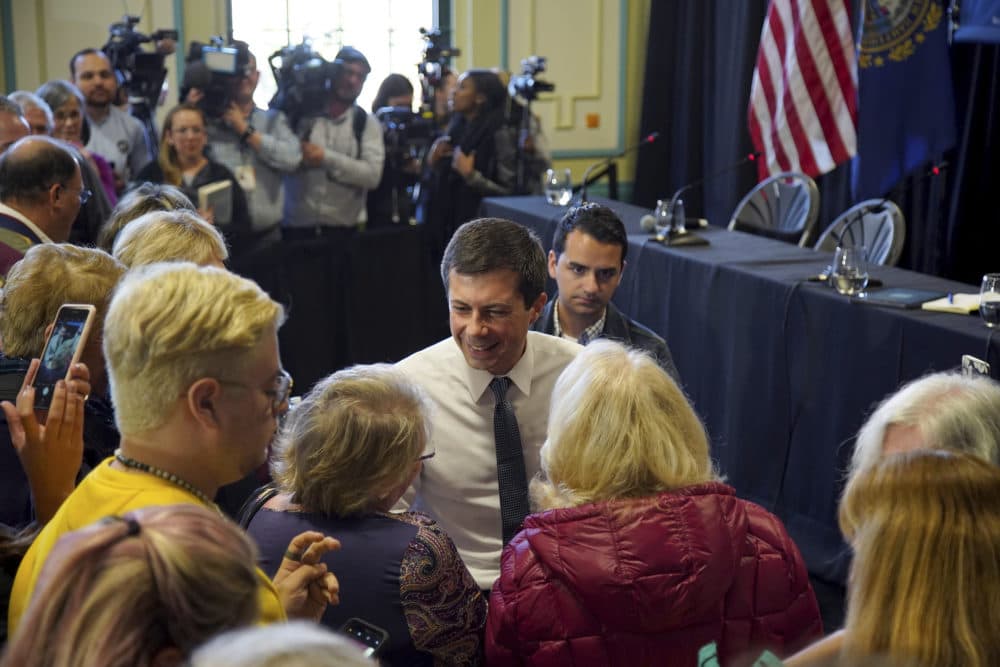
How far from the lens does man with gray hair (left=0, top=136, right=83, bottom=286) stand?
2.99 meters

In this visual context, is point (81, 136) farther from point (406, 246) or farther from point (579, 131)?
point (579, 131)

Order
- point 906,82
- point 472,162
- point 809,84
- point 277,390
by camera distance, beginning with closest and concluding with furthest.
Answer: point 277,390, point 906,82, point 809,84, point 472,162

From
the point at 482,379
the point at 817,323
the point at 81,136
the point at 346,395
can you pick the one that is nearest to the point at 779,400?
the point at 817,323

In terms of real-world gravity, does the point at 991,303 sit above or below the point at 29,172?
below

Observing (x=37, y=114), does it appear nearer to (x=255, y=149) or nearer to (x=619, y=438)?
(x=255, y=149)

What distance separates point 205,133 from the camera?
16.4 feet

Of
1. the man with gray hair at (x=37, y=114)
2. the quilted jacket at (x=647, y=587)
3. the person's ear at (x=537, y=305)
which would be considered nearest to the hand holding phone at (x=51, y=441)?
the quilted jacket at (x=647, y=587)

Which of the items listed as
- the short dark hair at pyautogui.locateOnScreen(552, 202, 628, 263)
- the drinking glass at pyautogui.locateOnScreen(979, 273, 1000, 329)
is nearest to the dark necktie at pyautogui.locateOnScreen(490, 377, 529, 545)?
the short dark hair at pyautogui.locateOnScreen(552, 202, 628, 263)

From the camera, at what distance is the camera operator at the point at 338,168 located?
568 cm

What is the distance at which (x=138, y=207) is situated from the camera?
9.61ft

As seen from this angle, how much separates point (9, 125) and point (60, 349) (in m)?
2.30

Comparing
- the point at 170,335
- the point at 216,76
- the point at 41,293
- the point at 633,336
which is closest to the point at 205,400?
the point at 170,335

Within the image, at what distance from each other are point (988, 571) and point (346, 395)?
0.93 meters

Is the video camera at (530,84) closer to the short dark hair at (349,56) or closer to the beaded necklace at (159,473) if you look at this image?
the short dark hair at (349,56)
